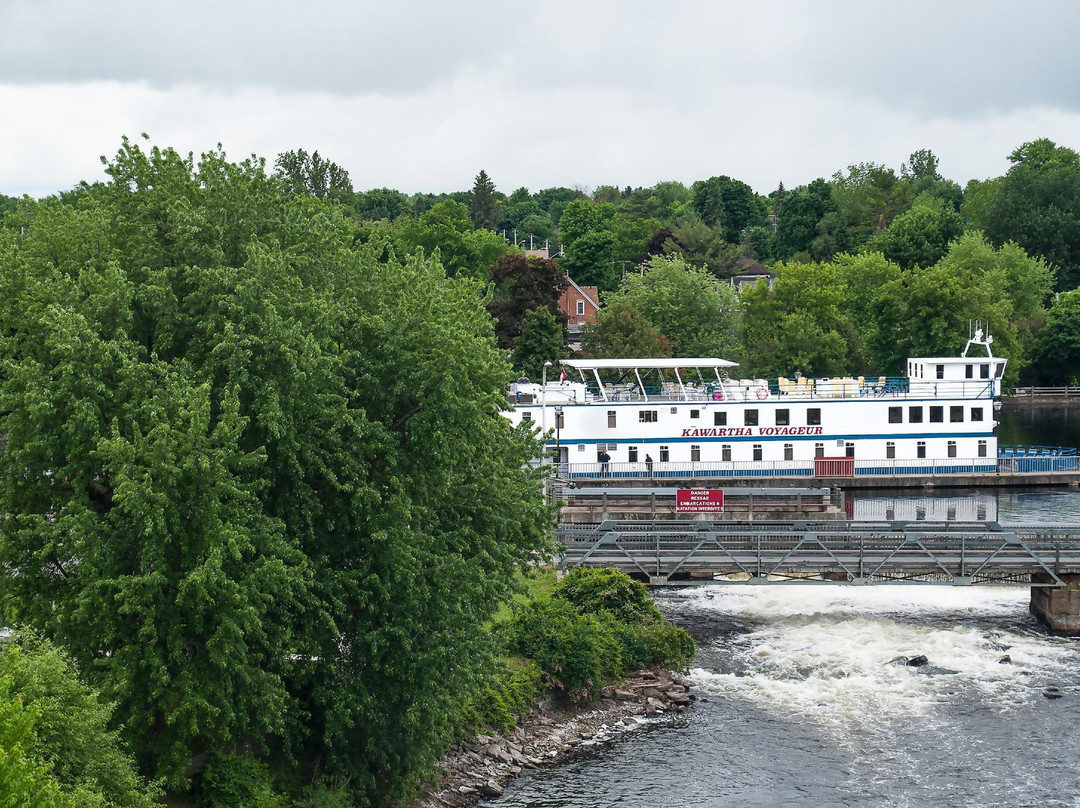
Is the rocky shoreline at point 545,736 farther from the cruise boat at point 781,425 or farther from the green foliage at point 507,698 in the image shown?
the cruise boat at point 781,425

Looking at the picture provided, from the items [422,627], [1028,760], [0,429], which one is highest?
[0,429]

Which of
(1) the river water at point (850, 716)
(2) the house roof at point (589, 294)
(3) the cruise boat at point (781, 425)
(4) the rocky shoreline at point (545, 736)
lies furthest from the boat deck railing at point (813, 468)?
(2) the house roof at point (589, 294)

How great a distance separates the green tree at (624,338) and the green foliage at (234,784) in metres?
61.3

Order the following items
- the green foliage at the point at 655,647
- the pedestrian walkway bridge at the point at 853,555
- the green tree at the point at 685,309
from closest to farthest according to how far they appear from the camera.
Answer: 1. the green foliage at the point at 655,647
2. the pedestrian walkway bridge at the point at 853,555
3. the green tree at the point at 685,309

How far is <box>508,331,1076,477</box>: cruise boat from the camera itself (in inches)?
2712

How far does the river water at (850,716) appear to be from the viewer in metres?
30.6

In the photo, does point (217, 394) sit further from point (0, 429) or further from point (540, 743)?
point (540, 743)

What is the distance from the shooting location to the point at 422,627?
27.5 meters

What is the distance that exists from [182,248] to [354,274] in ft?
14.1

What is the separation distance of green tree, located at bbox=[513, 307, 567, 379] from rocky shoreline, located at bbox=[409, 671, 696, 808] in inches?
2089

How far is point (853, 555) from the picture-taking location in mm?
42531

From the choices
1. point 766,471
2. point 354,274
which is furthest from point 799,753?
point 766,471

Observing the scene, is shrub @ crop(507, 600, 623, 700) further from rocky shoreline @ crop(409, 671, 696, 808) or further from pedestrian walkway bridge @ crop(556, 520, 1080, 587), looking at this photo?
pedestrian walkway bridge @ crop(556, 520, 1080, 587)

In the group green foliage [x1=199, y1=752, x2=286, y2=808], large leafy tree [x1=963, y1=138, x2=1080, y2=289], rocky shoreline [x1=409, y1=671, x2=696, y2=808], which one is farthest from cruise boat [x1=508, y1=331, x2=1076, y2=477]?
large leafy tree [x1=963, y1=138, x2=1080, y2=289]
